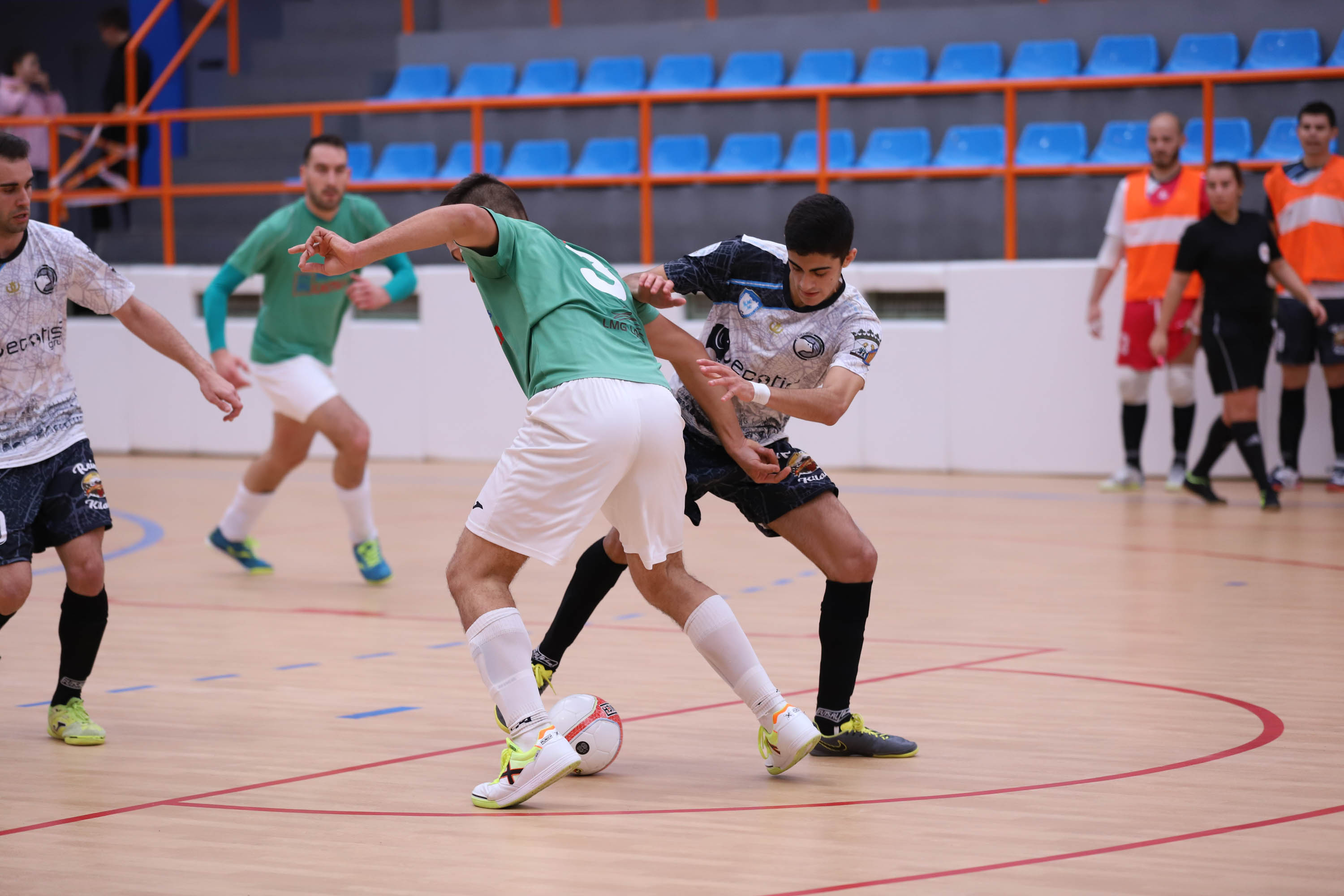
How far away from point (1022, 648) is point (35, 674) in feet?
11.8

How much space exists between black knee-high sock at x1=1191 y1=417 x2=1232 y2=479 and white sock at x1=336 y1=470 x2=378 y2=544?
17.1 feet

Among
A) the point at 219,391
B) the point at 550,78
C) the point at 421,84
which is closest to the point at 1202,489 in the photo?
the point at 219,391

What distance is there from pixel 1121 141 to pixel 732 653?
932 cm

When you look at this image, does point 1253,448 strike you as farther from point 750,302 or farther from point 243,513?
point 750,302

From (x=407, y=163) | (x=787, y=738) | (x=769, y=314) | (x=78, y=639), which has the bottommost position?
(x=787, y=738)

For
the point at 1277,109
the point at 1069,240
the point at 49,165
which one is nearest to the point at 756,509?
the point at 1069,240

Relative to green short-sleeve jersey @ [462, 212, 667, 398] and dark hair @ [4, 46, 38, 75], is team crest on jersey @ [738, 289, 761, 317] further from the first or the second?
dark hair @ [4, 46, 38, 75]

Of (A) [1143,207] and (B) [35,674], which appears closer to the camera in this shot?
(B) [35,674]

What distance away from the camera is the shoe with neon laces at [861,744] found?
445 cm

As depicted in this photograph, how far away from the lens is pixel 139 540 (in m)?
9.25

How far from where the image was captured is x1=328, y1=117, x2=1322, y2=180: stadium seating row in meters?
12.2

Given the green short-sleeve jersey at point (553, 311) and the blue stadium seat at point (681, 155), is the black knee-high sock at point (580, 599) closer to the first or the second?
the green short-sleeve jersey at point (553, 311)

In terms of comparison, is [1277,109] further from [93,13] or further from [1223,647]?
[93,13]

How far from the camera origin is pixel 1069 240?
1216 cm
